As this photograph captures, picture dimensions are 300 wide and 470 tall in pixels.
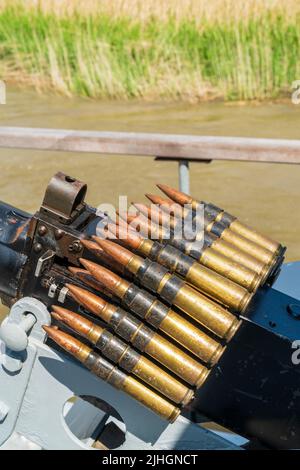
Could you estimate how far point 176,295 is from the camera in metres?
2.04

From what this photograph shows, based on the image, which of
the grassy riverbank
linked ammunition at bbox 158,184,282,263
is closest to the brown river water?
the grassy riverbank

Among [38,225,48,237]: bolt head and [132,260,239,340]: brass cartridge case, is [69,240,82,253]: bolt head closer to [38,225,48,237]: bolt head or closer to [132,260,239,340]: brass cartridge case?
[38,225,48,237]: bolt head

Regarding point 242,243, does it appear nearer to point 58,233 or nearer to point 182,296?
point 182,296

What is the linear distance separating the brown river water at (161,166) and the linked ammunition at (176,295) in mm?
2961

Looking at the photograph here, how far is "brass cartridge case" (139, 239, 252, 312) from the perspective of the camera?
2.04 metres

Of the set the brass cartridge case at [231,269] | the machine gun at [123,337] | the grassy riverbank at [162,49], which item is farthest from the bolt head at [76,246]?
the grassy riverbank at [162,49]

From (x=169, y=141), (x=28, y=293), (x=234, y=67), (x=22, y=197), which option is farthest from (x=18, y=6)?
(x=28, y=293)

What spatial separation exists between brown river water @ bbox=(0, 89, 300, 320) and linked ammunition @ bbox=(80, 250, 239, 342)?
2.96 meters

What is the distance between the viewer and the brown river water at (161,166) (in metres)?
6.05

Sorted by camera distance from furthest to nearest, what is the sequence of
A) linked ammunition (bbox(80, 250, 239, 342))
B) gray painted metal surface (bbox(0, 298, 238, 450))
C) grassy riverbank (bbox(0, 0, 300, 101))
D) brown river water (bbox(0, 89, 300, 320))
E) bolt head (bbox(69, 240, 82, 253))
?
grassy riverbank (bbox(0, 0, 300, 101)), brown river water (bbox(0, 89, 300, 320)), gray painted metal surface (bbox(0, 298, 238, 450)), bolt head (bbox(69, 240, 82, 253)), linked ammunition (bbox(80, 250, 239, 342))

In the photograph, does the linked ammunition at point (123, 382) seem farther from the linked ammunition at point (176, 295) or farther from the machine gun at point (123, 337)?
the linked ammunition at point (176, 295)

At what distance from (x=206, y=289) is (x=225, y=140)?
1.09 m

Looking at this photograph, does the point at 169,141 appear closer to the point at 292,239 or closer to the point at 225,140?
the point at 225,140
